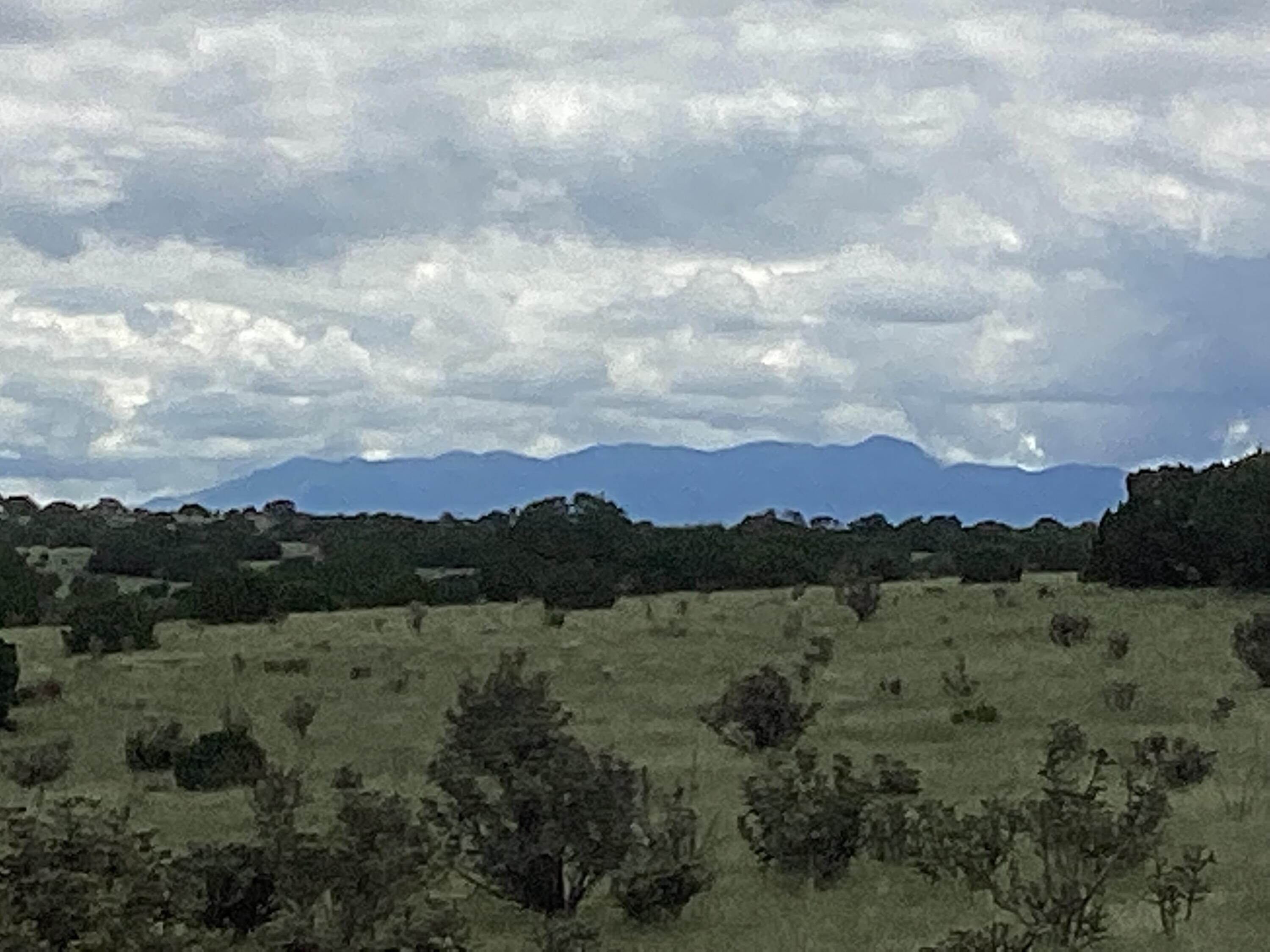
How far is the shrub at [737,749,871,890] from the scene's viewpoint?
16047 mm

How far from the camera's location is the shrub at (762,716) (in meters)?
24.5

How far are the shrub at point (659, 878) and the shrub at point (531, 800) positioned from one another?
0.23m

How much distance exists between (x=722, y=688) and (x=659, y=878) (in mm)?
17686

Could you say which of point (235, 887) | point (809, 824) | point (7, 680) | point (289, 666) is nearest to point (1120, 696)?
point (809, 824)

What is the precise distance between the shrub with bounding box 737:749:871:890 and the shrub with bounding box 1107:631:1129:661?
17077 mm

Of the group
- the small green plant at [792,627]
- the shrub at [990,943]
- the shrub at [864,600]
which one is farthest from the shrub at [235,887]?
the shrub at [864,600]

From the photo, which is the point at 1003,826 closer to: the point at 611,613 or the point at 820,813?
the point at 820,813

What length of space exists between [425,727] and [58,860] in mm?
17679

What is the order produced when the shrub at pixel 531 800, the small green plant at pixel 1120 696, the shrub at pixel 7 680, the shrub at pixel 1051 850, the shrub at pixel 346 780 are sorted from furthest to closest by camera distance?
1. the shrub at pixel 7 680
2. the small green plant at pixel 1120 696
3. the shrub at pixel 346 780
4. the shrub at pixel 531 800
5. the shrub at pixel 1051 850

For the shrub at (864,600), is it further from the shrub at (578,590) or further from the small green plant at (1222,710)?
the small green plant at (1222,710)

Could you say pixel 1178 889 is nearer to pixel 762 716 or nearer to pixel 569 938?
pixel 569 938

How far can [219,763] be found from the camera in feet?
77.0

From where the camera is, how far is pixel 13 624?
5181 cm

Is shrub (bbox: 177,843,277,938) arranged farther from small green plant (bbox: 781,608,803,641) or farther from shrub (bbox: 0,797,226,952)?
small green plant (bbox: 781,608,803,641)
